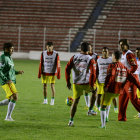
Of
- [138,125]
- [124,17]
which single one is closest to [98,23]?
[124,17]

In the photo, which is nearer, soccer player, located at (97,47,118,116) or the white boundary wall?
soccer player, located at (97,47,118,116)

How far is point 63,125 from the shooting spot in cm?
942

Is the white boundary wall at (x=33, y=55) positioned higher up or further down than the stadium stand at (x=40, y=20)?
further down

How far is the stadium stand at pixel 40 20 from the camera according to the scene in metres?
38.1

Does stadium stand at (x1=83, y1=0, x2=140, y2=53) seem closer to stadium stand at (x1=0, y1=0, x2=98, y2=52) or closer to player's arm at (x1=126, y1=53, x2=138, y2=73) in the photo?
stadium stand at (x1=0, y1=0, x2=98, y2=52)

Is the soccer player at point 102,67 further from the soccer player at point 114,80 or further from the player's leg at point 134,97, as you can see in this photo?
the soccer player at point 114,80

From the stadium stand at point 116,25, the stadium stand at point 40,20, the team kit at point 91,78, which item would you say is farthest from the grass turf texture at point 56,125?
the stadium stand at point 40,20

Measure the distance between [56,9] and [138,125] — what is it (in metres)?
31.7

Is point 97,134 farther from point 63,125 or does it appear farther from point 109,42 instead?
point 109,42


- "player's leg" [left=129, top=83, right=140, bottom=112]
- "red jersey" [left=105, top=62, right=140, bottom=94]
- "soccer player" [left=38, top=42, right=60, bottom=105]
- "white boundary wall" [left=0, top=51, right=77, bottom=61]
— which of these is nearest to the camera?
"red jersey" [left=105, top=62, right=140, bottom=94]

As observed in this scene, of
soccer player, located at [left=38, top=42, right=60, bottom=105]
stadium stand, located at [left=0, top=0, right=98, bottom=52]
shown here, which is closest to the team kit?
soccer player, located at [left=38, top=42, right=60, bottom=105]

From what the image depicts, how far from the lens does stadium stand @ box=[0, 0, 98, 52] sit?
3812 cm

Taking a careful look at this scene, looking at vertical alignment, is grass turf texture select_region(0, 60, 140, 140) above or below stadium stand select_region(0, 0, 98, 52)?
below

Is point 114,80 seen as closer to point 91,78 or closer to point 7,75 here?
point 91,78
